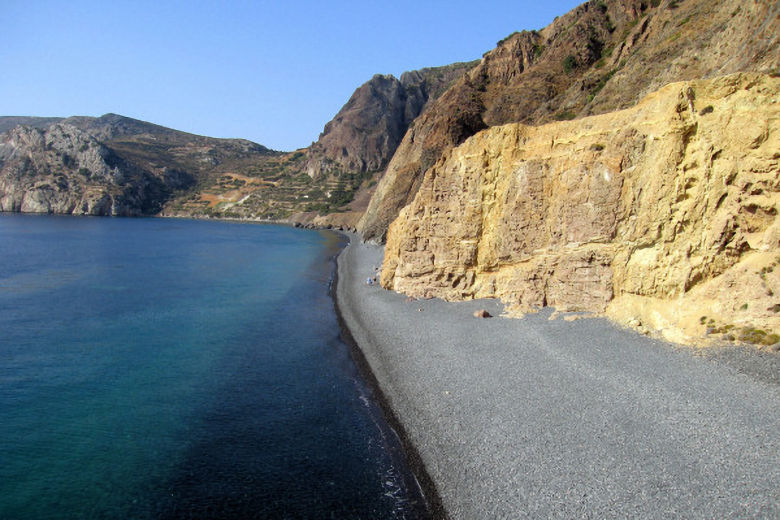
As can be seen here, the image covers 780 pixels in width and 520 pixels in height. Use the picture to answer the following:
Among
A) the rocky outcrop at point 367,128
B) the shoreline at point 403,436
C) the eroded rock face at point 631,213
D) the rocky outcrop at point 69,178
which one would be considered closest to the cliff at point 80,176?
the rocky outcrop at point 69,178

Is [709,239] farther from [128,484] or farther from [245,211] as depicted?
[245,211]

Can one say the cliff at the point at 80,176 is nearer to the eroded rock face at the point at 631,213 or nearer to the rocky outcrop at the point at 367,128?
the rocky outcrop at the point at 367,128

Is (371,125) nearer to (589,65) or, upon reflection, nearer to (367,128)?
(367,128)

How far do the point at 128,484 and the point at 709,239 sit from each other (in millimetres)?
18891

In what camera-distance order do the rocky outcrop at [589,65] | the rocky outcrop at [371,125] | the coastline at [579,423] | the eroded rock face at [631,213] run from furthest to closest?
the rocky outcrop at [371,125]
the rocky outcrop at [589,65]
the eroded rock face at [631,213]
the coastline at [579,423]

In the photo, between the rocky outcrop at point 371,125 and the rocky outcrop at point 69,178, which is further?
the rocky outcrop at point 371,125

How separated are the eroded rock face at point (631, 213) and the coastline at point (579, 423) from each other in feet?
5.97

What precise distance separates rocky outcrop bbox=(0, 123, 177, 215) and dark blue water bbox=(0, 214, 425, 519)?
345 feet

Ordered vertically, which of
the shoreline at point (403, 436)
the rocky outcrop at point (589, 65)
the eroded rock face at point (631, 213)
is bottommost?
the shoreline at point (403, 436)

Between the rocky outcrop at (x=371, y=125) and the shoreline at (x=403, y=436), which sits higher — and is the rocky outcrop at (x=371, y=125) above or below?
above

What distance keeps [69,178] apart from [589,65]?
13408cm

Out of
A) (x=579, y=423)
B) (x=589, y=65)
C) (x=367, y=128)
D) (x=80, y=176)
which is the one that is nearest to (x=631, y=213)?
(x=579, y=423)

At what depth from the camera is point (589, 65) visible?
48125 millimetres

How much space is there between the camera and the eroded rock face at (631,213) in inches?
568
